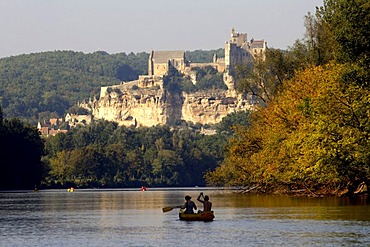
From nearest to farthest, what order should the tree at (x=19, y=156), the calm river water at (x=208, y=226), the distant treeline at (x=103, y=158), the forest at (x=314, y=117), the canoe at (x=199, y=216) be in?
the calm river water at (x=208, y=226)
the canoe at (x=199, y=216)
the forest at (x=314, y=117)
the tree at (x=19, y=156)
the distant treeline at (x=103, y=158)

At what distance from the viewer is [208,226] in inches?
1543

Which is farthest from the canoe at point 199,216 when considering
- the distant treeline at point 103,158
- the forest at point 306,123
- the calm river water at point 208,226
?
the distant treeline at point 103,158

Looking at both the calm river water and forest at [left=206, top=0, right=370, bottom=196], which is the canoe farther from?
forest at [left=206, top=0, right=370, bottom=196]

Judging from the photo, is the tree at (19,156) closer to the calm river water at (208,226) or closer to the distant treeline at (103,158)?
the distant treeline at (103,158)

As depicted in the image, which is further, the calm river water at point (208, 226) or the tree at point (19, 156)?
the tree at point (19, 156)

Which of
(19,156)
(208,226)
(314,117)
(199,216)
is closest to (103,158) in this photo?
(19,156)

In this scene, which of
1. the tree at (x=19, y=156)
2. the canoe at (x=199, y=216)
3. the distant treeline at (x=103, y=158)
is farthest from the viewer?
the distant treeline at (x=103, y=158)

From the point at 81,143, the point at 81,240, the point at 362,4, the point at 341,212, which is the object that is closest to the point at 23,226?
the point at 81,240

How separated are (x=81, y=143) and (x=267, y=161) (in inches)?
3930

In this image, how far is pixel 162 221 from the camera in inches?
1698

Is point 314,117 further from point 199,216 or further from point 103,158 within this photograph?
point 103,158

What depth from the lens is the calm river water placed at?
3308cm

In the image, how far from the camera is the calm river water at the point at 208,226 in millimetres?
33078

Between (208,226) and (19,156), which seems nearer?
(208,226)
